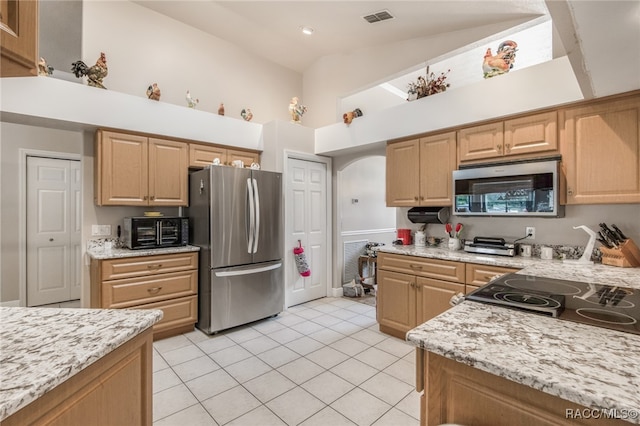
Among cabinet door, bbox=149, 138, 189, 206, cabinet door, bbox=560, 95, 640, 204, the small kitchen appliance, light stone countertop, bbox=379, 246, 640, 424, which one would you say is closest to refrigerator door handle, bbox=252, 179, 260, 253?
cabinet door, bbox=149, 138, 189, 206

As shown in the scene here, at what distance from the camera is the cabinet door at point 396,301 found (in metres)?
2.87

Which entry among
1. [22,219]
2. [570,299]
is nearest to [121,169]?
[22,219]

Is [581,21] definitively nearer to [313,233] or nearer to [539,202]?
[539,202]

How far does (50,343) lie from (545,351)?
1.46 metres

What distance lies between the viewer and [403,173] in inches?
131

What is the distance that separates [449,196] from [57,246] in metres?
5.19

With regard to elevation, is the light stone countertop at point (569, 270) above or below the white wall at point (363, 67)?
below

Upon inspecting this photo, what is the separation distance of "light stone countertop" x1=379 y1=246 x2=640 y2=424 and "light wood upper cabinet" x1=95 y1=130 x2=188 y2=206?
3.23 metres

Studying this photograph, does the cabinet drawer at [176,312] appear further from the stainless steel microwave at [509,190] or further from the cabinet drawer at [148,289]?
the stainless steel microwave at [509,190]

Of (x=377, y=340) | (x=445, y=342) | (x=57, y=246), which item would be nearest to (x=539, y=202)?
(x=377, y=340)

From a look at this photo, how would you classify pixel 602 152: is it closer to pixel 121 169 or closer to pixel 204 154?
pixel 204 154

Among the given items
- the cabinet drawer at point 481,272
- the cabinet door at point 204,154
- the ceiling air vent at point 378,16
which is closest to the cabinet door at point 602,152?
the cabinet drawer at point 481,272

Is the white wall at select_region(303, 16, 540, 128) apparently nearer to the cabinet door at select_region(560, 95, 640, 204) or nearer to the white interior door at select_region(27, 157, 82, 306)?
the cabinet door at select_region(560, 95, 640, 204)

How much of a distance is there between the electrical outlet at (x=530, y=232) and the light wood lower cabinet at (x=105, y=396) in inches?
123
